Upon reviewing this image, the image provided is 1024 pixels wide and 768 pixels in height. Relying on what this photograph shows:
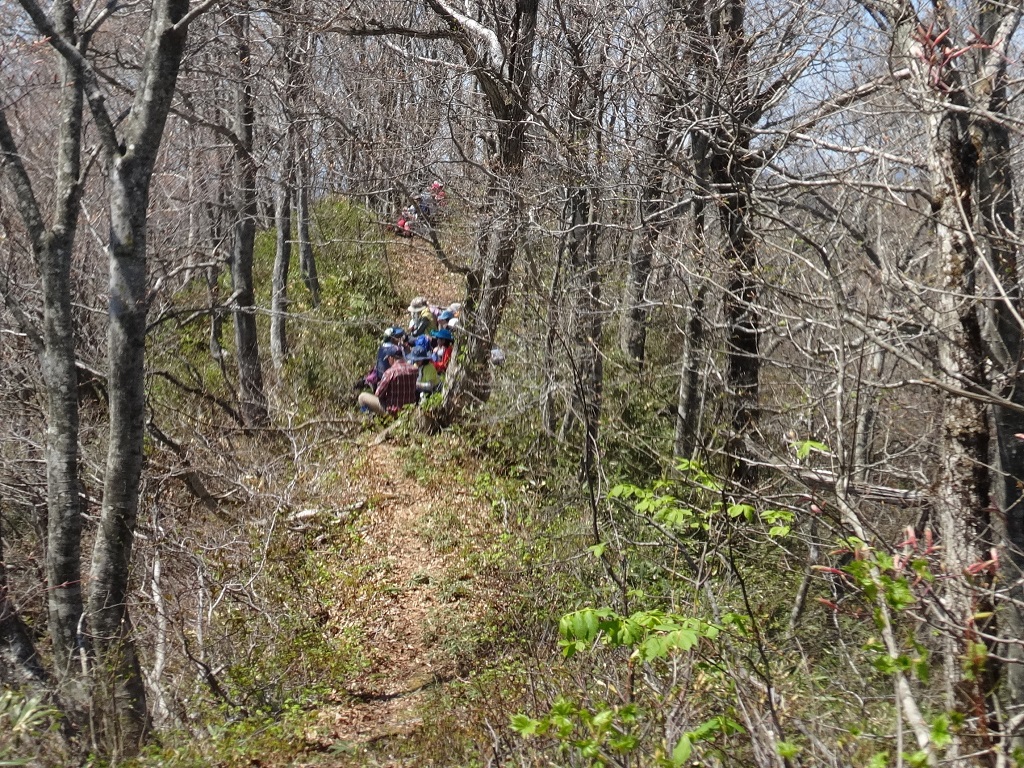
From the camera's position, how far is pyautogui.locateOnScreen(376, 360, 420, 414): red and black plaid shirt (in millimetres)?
12852

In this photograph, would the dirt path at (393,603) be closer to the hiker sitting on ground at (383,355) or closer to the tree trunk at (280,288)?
the hiker sitting on ground at (383,355)

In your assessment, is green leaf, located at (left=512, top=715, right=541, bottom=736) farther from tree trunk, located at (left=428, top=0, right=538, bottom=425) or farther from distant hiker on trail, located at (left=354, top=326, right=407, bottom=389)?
distant hiker on trail, located at (left=354, top=326, right=407, bottom=389)

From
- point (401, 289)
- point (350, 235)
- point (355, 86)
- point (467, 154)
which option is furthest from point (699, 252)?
point (350, 235)

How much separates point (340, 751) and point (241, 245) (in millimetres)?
8836

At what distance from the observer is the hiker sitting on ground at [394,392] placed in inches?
506

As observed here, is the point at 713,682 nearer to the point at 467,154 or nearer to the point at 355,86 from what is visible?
the point at 467,154

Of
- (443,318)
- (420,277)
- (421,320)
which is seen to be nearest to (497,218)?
(421,320)

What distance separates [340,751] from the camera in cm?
630

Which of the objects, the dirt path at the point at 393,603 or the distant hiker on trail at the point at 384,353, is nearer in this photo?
the dirt path at the point at 393,603

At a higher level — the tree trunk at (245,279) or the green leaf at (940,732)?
the tree trunk at (245,279)

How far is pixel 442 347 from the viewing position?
1359cm

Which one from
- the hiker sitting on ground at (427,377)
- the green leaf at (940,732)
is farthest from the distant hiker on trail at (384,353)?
the green leaf at (940,732)

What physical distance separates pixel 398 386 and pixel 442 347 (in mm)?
1047

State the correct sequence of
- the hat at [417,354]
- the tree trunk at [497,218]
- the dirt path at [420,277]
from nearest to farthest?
the tree trunk at [497,218]
the hat at [417,354]
the dirt path at [420,277]
